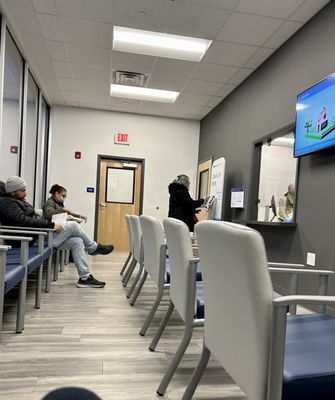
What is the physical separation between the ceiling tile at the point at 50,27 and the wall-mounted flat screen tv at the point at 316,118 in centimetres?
260

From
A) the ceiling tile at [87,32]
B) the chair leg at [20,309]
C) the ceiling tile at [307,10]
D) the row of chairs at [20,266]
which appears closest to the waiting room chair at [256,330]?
→ the row of chairs at [20,266]

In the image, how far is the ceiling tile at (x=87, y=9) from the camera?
118 inches

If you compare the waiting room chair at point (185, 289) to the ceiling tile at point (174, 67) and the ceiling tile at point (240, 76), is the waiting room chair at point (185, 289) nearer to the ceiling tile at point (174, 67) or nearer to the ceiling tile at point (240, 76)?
the ceiling tile at point (174, 67)

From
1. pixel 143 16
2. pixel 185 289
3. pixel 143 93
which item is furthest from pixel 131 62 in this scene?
pixel 185 289

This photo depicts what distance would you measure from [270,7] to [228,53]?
0.90 meters

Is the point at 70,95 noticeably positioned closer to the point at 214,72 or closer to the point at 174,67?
the point at 174,67

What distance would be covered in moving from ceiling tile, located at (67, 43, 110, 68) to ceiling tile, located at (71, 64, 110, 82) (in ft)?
0.43

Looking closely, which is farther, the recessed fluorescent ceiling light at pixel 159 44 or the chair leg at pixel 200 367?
the recessed fluorescent ceiling light at pixel 159 44

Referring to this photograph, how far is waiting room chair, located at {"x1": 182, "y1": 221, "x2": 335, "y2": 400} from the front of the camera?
2.74 ft

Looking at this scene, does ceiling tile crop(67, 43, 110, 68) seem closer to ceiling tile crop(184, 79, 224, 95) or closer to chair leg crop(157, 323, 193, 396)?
ceiling tile crop(184, 79, 224, 95)

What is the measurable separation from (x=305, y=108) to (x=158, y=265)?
2003mm

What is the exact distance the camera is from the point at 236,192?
457 centimetres

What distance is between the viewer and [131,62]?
4184 mm

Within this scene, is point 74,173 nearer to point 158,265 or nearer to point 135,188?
point 135,188
